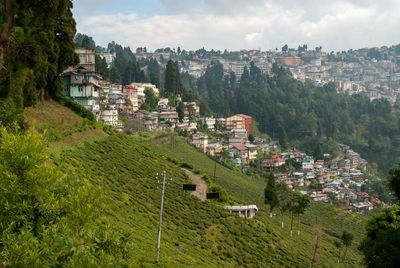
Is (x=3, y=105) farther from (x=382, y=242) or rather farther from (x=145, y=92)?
(x=145, y=92)

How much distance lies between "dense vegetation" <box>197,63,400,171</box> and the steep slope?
94.8 metres

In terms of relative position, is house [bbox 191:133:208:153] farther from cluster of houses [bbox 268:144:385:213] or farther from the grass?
the grass

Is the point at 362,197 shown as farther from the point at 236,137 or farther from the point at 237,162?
the point at 236,137

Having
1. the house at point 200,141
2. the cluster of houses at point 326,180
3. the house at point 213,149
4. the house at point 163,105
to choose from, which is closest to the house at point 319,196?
the cluster of houses at point 326,180

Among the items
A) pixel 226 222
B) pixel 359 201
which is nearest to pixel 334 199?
pixel 359 201

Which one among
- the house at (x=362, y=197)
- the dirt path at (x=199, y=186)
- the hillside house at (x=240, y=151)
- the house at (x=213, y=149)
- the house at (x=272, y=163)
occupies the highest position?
the dirt path at (x=199, y=186)

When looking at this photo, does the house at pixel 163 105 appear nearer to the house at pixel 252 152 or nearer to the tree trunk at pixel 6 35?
the house at pixel 252 152

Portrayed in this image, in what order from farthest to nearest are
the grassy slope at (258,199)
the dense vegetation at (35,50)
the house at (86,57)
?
the house at (86,57) → the grassy slope at (258,199) → the dense vegetation at (35,50)

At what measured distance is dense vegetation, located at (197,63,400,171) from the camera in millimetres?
139500

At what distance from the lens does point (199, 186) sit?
36625mm

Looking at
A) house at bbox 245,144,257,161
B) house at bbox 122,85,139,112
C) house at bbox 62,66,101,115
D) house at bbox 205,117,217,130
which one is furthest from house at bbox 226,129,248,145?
house at bbox 62,66,101,115

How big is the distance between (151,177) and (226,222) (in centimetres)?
802

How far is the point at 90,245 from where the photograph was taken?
812 centimetres

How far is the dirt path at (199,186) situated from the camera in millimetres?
34622
